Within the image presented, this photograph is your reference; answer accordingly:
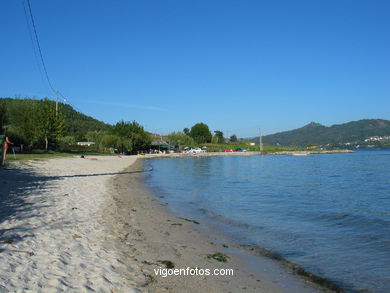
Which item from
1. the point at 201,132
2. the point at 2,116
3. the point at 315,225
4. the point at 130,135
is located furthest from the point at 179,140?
the point at 315,225

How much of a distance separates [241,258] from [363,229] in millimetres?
5615

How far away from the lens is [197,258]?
24.0ft

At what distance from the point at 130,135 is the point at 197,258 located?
84.6 m

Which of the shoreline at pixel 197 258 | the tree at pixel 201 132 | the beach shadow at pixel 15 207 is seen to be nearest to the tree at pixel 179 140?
the tree at pixel 201 132

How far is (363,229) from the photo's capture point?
11.0 metres

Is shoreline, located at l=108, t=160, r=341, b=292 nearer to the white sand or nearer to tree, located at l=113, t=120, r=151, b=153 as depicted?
the white sand

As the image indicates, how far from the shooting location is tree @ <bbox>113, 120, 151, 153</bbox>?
87562 mm

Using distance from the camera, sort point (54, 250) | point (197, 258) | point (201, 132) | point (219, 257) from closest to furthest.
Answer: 1. point (54, 250)
2. point (197, 258)
3. point (219, 257)
4. point (201, 132)

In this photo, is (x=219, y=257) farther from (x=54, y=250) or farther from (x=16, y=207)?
(x=16, y=207)

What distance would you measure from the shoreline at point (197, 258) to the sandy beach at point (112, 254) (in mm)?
19

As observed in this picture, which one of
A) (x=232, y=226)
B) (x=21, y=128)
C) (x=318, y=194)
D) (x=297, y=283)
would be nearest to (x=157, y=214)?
(x=232, y=226)

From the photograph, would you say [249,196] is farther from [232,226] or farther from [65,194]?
[65,194]

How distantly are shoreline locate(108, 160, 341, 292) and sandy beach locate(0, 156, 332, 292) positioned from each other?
19 millimetres

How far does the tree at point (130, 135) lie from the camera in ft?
287
